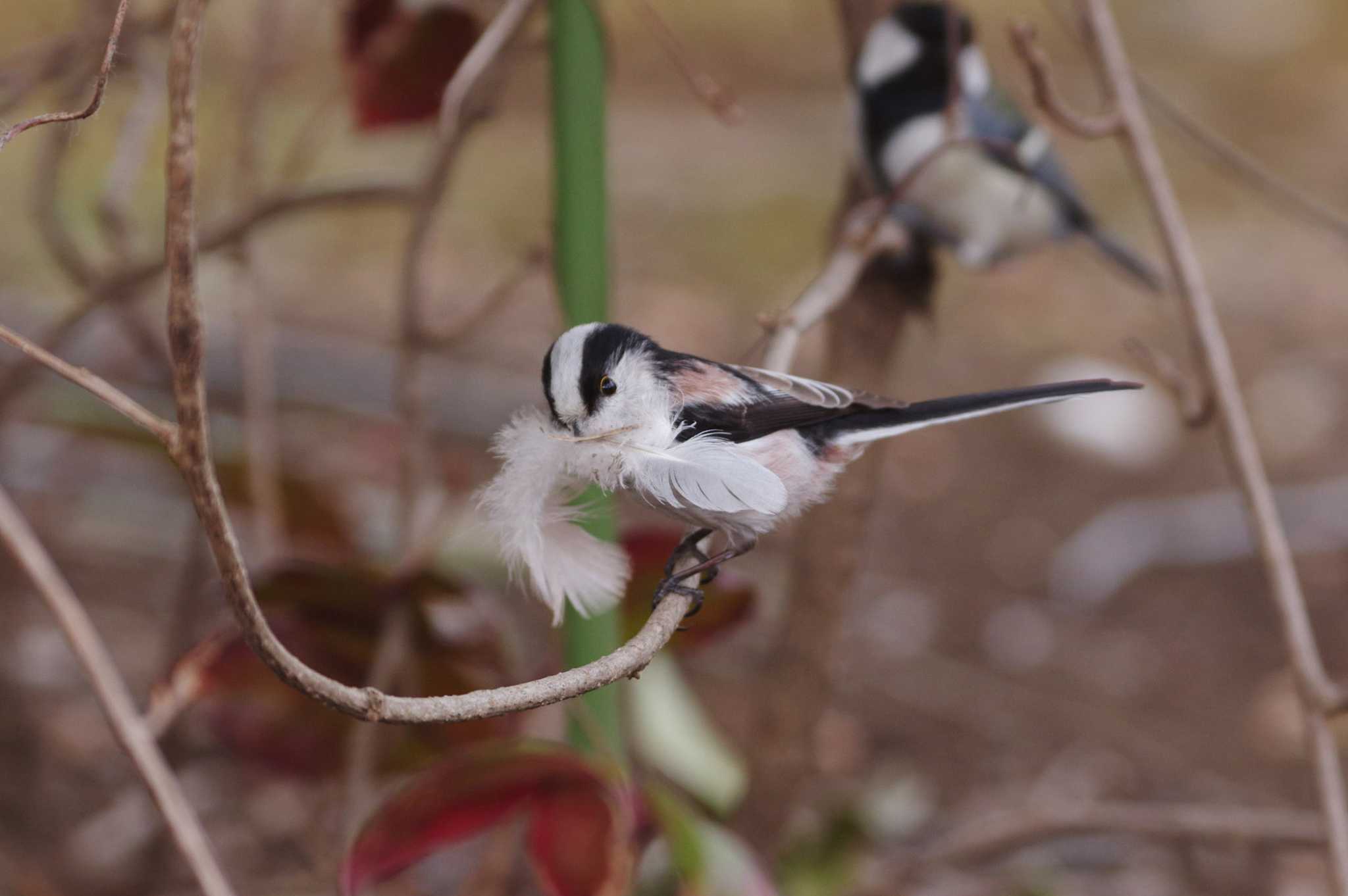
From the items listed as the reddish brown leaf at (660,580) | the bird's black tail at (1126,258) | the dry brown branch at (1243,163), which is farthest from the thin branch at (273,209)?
the bird's black tail at (1126,258)

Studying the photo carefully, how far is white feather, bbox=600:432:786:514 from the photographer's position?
0.80 metres

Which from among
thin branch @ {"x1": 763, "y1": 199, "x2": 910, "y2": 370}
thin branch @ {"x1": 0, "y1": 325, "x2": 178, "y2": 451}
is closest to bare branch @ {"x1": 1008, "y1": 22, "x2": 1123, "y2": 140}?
thin branch @ {"x1": 763, "y1": 199, "x2": 910, "y2": 370}

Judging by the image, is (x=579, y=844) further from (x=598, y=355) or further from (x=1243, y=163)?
(x=1243, y=163)

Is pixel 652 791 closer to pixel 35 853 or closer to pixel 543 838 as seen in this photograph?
pixel 543 838

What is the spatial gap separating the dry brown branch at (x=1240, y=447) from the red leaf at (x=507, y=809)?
0.52 metres

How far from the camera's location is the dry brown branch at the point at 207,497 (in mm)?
456

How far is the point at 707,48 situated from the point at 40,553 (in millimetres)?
3909

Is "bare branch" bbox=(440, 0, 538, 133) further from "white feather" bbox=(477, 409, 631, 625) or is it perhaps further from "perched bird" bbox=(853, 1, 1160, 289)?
"perched bird" bbox=(853, 1, 1160, 289)

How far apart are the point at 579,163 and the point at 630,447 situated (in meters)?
0.27

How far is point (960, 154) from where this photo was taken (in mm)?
1754

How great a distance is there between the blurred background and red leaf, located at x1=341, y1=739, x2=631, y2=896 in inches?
6.9

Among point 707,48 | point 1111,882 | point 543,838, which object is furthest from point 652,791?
point 707,48

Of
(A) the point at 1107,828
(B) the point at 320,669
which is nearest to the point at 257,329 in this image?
(B) the point at 320,669

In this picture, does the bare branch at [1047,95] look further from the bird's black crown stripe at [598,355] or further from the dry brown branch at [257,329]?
the dry brown branch at [257,329]
